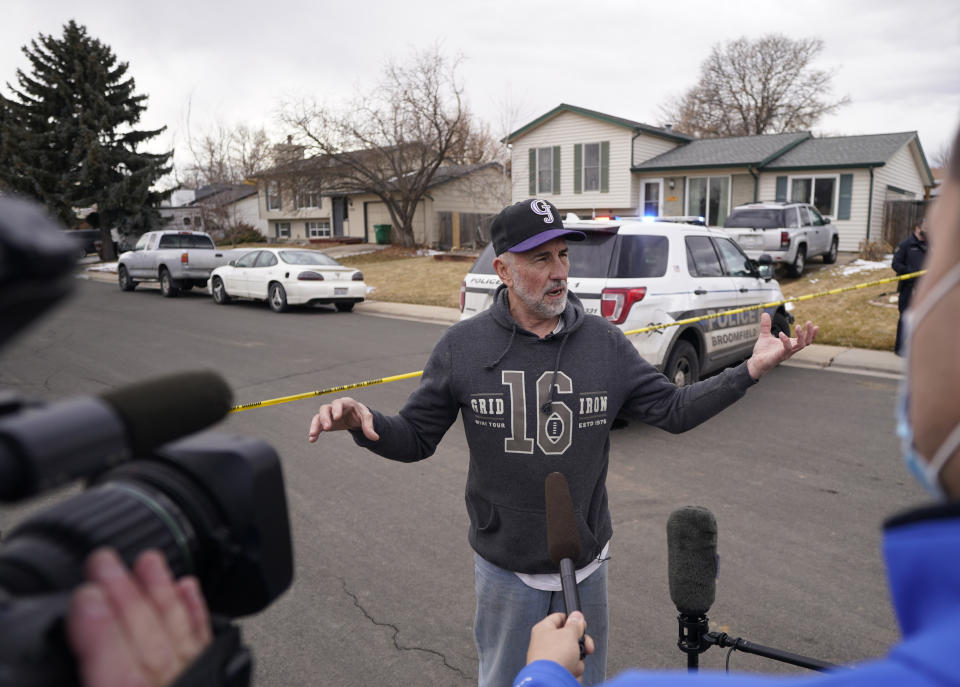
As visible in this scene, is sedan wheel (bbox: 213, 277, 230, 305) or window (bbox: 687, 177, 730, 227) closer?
sedan wheel (bbox: 213, 277, 230, 305)

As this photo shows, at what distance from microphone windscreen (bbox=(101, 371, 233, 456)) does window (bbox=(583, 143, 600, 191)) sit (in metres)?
30.6

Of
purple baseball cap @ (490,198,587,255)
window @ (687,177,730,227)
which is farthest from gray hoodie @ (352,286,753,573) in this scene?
window @ (687,177,730,227)

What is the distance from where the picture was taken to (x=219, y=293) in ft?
60.6

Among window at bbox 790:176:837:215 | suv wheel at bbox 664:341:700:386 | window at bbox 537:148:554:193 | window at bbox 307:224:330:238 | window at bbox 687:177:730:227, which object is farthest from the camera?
window at bbox 307:224:330:238

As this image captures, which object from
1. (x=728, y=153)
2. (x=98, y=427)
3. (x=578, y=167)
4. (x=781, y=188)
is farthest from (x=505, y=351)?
(x=578, y=167)

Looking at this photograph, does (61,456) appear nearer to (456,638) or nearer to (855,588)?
(456,638)

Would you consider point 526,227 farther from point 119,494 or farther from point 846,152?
point 846,152

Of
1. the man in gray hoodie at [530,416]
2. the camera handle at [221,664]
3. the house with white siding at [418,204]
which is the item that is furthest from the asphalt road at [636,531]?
the house with white siding at [418,204]

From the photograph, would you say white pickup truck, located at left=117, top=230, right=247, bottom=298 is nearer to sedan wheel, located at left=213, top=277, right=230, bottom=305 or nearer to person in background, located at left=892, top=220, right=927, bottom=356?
sedan wheel, located at left=213, top=277, right=230, bottom=305

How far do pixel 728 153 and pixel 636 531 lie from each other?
26.1 meters

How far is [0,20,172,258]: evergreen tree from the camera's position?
1396 inches

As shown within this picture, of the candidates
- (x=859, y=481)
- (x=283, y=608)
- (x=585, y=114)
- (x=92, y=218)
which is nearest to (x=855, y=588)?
(x=859, y=481)

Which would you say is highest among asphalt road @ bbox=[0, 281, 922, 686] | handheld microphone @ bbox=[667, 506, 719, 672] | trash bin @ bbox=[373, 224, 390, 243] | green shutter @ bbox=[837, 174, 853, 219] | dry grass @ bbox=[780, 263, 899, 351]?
green shutter @ bbox=[837, 174, 853, 219]

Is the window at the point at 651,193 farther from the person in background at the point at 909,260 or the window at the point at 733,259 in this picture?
the window at the point at 733,259
